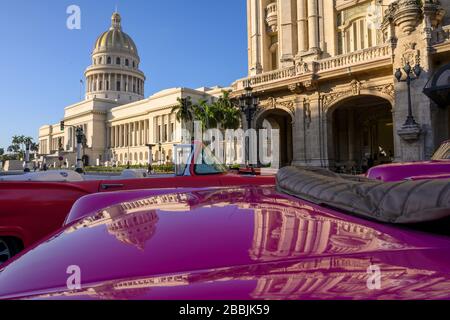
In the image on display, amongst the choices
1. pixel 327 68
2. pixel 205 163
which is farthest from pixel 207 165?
pixel 327 68

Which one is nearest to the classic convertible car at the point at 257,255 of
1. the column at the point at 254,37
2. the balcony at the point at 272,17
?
the column at the point at 254,37

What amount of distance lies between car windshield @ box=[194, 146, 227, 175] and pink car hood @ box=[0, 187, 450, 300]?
3696 millimetres

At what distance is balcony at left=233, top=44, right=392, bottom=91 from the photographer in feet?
55.3

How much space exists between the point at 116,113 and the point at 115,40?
23056 millimetres

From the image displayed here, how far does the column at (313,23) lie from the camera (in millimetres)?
22047

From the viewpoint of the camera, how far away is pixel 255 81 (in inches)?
877

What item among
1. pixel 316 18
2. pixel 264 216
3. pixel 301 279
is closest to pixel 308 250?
pixel 301 279

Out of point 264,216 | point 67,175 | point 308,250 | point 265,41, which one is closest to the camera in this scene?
point 308,250

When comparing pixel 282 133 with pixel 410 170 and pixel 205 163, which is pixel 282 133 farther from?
pixel 410 170

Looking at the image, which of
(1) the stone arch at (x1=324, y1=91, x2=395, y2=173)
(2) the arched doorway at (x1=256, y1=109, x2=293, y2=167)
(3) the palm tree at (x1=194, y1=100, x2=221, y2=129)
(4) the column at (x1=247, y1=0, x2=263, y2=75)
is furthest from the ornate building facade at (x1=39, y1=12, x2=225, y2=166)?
(1) the stone arch at (x1=324, y1=91, x2=395, y2=173)

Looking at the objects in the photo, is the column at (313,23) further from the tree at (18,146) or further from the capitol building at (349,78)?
the tree at (18,146)

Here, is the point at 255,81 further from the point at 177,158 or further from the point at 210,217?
the point at 210,217

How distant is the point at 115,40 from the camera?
9131 centimetres
